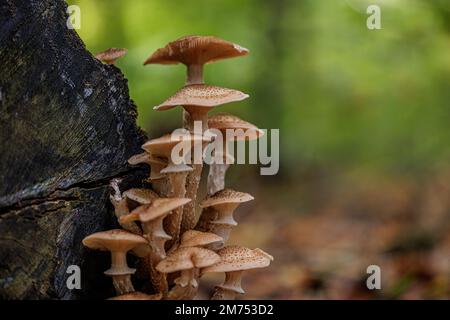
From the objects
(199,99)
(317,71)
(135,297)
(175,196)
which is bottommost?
(135,297)

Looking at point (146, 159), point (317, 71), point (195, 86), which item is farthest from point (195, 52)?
point (317, 71)

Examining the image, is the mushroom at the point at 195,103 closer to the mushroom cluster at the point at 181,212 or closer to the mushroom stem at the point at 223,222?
the mushroom cluster at the point at 181,212

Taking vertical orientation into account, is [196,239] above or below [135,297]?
above

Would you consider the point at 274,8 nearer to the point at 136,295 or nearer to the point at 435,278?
the point at 435,278

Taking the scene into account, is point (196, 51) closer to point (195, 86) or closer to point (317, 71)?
point (195, 86)

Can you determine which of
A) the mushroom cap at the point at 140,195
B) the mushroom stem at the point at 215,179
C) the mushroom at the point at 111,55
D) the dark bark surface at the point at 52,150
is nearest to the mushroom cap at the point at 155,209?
the mushroom cap at the point at 140,195
